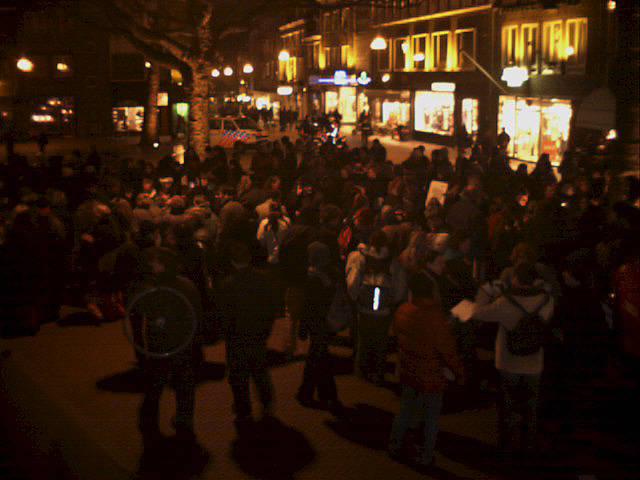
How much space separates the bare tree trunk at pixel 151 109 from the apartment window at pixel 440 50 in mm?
15301

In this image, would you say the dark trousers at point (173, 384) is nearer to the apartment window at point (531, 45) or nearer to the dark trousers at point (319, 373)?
the dark trousers at point (319, 373)

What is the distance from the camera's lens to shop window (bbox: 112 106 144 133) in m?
54.2

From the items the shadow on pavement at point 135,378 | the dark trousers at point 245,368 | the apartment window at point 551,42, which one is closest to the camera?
the dark trousers at point 245,368

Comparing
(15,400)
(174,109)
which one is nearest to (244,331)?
(15,400)

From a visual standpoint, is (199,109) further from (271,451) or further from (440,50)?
(440,50)

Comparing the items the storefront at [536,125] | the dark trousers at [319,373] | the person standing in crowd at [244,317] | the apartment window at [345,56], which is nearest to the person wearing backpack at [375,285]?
the dark trousers at [319,373]

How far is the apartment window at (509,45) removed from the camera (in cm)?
3419

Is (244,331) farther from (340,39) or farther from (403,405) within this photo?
(340,39)

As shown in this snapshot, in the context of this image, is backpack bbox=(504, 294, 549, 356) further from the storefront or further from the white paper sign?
the storefront

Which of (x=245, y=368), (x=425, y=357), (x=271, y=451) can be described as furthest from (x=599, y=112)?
(x=271, y=451)

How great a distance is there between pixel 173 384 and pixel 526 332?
3.20 m

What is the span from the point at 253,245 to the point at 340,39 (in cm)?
5120

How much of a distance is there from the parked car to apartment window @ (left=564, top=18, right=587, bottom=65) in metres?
17.0

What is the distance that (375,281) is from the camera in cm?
826
